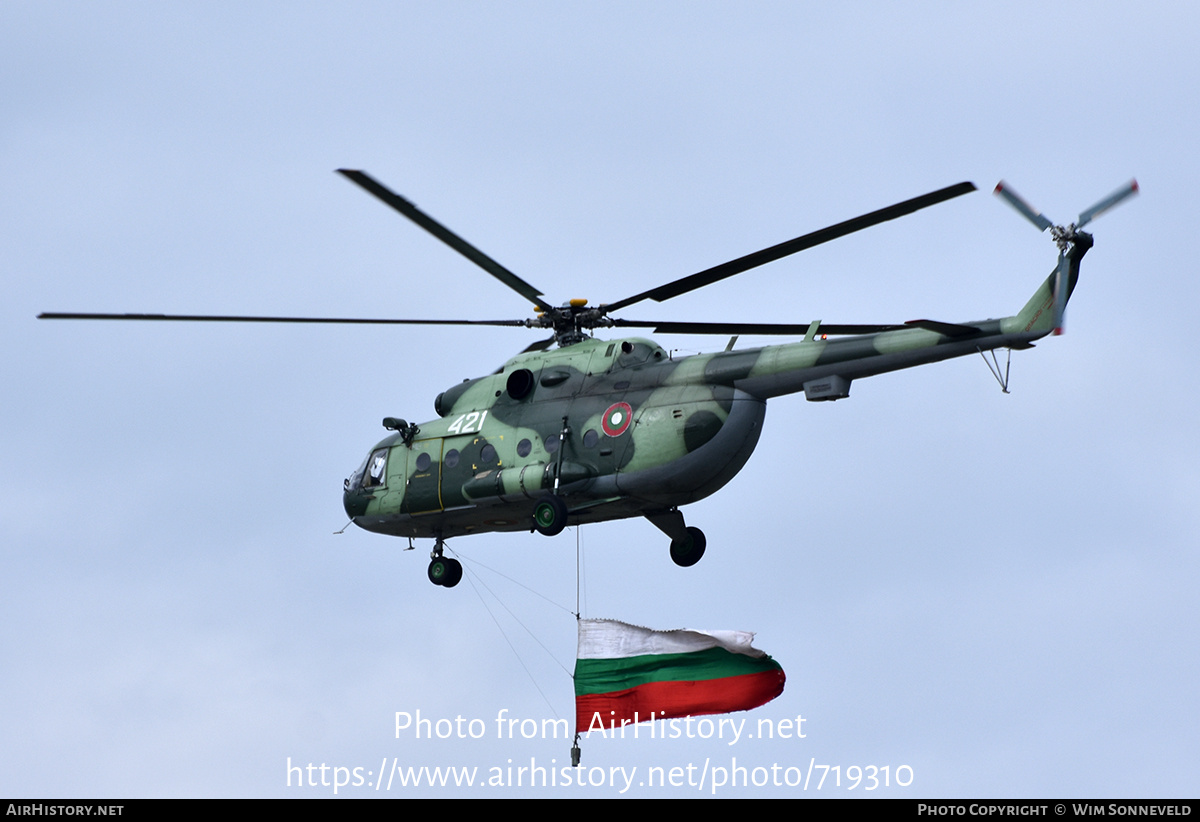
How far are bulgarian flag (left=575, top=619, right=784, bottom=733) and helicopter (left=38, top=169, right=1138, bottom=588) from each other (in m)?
3.48

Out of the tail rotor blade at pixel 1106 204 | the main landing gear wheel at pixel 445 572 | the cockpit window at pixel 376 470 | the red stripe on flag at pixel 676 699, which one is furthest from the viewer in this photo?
the red stripe on flag at pixel 676 699

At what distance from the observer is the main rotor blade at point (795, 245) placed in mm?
28953

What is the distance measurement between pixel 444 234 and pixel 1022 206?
9.82 metres

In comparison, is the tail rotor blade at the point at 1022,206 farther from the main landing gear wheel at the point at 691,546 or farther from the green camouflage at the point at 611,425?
the main landing gear wheel at the point at 691,546

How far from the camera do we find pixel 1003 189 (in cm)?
2936

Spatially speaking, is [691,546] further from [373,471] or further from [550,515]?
[373,471]

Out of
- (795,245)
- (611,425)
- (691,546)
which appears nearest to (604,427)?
(611,425)

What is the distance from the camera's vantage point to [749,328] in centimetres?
3525

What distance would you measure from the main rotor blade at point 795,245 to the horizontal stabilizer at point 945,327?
173cm

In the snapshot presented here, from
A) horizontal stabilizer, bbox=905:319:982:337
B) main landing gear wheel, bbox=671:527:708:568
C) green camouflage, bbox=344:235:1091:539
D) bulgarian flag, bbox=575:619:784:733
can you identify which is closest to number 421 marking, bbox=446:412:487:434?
green camouflage, bbox=344:235:1091:539

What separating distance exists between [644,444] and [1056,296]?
7.60 m

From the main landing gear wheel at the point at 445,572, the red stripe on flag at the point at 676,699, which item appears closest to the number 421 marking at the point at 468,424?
the main landing gear wheel at the point at 445,572
